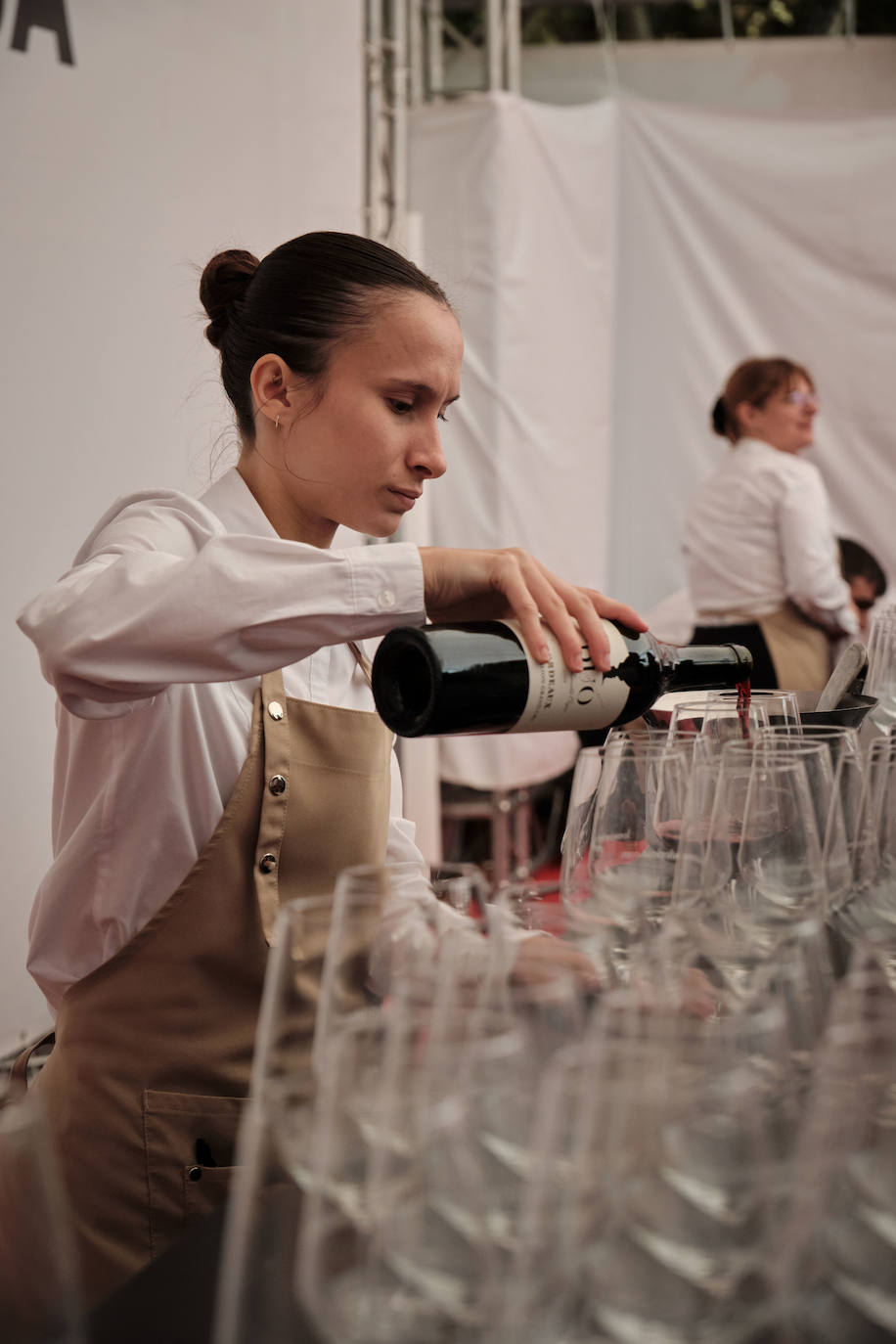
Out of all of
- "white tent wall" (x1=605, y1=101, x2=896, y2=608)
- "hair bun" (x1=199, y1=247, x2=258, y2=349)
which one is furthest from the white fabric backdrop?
"hair bun" (x1=199, y1=247, x2=258, y2=349)

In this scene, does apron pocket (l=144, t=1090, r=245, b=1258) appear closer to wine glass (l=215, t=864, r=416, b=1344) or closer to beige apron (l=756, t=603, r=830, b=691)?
wine glass (l=215, t=864, r=416, b=1344)

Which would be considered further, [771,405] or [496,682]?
[771,405]

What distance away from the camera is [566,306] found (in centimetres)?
473

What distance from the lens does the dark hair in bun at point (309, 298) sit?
1263mm

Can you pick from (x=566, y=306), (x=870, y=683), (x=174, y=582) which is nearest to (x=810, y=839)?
(x=174, y=582)

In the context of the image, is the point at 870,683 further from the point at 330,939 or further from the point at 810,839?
the point at 330,939

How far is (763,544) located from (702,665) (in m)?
2.93

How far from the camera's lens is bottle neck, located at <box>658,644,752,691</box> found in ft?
3.24

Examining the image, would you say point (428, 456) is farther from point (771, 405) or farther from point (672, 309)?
point (672, 309)

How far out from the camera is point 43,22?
89.8 inches

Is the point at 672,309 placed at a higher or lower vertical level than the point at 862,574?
higher

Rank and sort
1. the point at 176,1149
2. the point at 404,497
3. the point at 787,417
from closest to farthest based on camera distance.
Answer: the point at 176,1149, the point at 404,497, the point at 787,417

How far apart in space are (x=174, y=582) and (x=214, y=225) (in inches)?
80.6

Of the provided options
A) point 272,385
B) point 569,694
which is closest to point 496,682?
point 569,694
